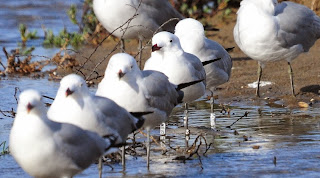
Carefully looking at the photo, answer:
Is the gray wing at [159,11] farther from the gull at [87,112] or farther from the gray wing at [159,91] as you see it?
the gull at [87,112]

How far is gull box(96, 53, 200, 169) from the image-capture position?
6.61m

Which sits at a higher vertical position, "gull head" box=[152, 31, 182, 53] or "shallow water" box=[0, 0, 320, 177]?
"gull head" box=[152, 31, 182, 53]

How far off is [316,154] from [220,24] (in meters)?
7.75

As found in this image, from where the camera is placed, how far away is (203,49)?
8.76 meters

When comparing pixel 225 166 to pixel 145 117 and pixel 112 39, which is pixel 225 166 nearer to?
pixel 145 117

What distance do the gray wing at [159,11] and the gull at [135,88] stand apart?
4.85m

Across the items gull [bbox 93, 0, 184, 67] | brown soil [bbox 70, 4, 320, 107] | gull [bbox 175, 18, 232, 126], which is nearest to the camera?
gull [bbox 175, 18, 232, 126]

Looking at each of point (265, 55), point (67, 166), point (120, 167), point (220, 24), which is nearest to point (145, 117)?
point (120, 167)

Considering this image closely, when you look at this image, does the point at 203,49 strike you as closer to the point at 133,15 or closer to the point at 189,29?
the point at 189,29

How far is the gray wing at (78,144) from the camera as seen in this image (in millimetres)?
5539

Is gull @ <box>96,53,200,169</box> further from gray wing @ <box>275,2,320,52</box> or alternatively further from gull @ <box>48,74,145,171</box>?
gray wing @ <box>275,2,320,52</box>

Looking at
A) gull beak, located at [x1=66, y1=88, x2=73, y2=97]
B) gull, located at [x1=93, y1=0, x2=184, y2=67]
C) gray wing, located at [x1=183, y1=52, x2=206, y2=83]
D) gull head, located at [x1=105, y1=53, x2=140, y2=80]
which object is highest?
gull, located at [x1=93, y1=0, x2=184, y2=67]

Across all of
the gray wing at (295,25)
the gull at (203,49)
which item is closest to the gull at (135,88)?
the gull at (203,49)

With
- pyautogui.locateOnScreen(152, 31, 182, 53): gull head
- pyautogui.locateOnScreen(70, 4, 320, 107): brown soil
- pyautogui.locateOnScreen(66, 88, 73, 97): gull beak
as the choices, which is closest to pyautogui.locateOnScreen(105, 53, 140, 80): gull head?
pyautogui.locateOnScreen(66, 88, 73, 97): gull beak
